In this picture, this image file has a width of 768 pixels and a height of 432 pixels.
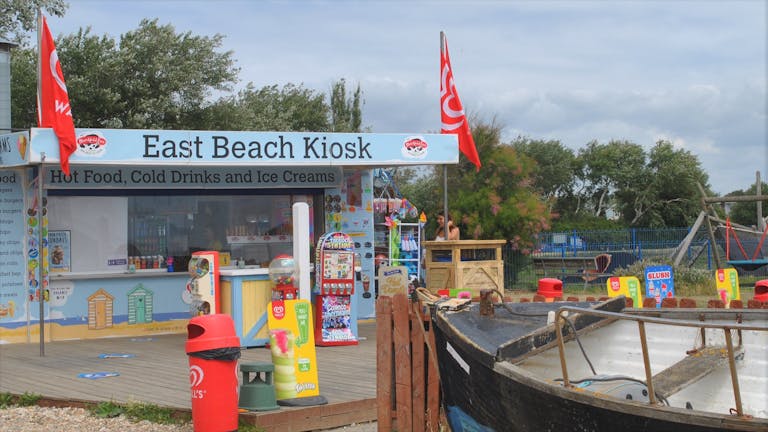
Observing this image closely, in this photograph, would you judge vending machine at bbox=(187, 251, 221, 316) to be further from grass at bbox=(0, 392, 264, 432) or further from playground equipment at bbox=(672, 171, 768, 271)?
playground equipment at bbox=(672, 171, 768, 271)

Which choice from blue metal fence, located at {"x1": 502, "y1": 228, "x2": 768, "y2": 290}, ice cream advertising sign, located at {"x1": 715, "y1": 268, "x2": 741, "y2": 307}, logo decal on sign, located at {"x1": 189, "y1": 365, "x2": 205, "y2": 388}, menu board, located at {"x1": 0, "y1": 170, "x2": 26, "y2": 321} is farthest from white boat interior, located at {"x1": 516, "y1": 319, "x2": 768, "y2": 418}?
blue metal fence, located at {"x1": 502, "y1": 228, "x2": 768, "y2": 290}

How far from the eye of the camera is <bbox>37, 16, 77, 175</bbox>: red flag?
1195 cm

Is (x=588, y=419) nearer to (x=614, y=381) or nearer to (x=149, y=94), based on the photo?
(x=614, y=381)

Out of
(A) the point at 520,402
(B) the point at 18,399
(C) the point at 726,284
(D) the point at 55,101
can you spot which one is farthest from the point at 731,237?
(A) the point at 520,402

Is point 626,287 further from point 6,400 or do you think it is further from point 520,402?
point 6,400

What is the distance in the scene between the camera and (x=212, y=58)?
36062 millimetres

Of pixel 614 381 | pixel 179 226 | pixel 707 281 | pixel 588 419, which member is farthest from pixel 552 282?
pixel 707 281

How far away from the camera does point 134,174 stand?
1425 centimetres

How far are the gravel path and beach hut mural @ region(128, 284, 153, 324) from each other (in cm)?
553

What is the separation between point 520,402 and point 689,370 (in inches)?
59.2

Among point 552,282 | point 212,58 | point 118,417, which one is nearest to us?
point 118,417

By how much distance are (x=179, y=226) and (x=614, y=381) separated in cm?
1036

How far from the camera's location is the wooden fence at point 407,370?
7.02 m

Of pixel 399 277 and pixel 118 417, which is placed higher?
pixel 399 277
